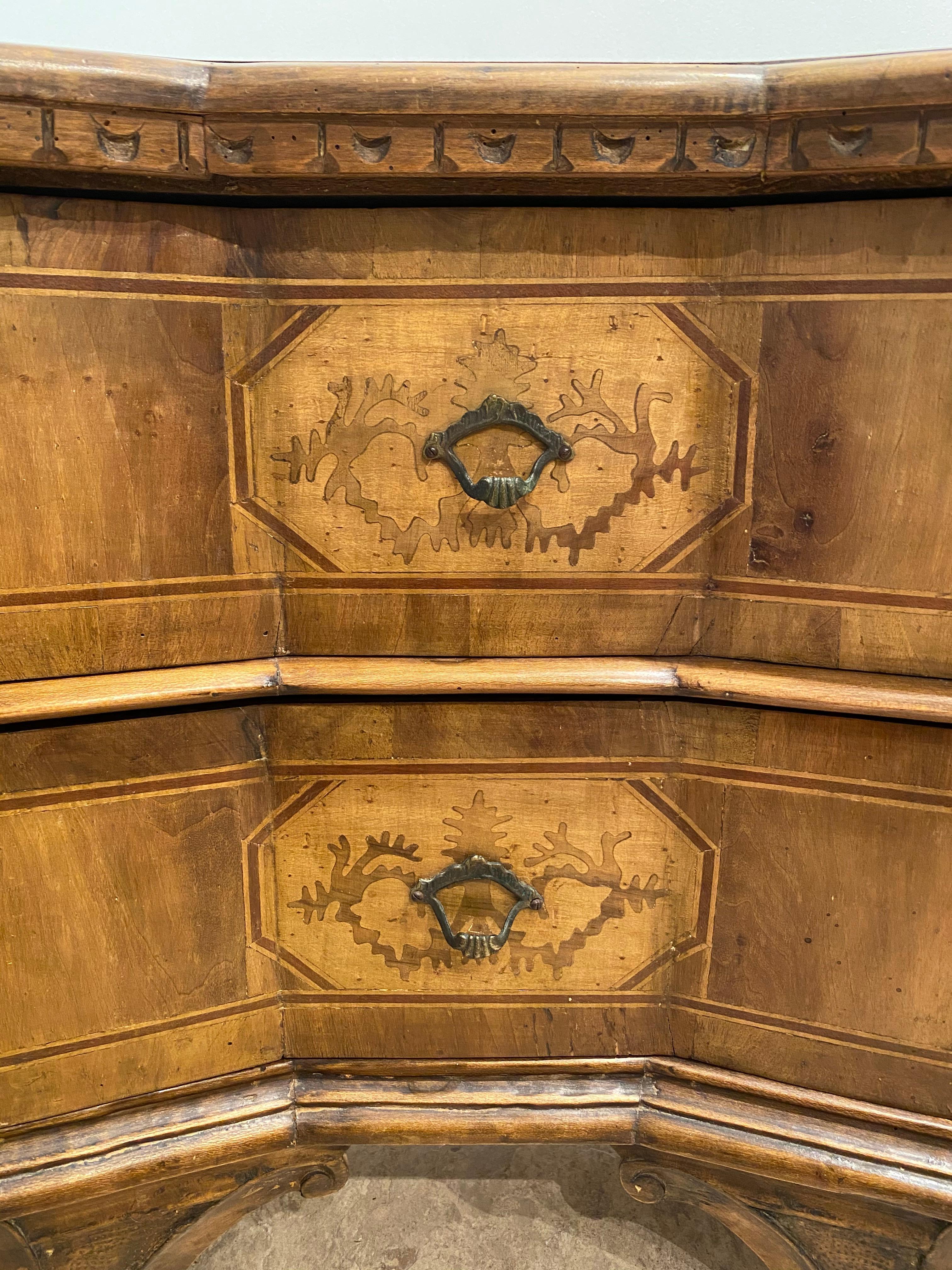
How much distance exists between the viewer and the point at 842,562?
24.1 inches

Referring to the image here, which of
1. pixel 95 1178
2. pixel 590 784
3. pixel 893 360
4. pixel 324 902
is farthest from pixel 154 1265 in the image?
pixel 893 360

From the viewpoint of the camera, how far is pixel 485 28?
80 cm

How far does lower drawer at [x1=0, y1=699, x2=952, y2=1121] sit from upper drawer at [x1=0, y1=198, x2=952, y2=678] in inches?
2.9

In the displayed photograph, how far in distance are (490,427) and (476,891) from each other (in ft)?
1.19

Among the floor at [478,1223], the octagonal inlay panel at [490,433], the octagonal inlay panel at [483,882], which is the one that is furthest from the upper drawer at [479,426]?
the floor at [478,1223]

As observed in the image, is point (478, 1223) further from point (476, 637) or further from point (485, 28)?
point (485, 28)

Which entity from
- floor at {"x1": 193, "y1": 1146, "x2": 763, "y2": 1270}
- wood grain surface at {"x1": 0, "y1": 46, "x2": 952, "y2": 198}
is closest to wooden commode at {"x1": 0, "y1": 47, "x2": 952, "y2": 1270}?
wood grain surface at {"x1": 0, "y1": 46, "x2": 952, "y2": 198}

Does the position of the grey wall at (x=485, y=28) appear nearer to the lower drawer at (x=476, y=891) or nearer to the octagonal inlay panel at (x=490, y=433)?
the octagonal inlay panel at (x=490, y=433)

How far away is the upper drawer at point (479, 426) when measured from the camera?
1.89 feet

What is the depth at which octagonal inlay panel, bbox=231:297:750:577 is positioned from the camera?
1.98ft

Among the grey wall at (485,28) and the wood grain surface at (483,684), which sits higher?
the grey wall at (485,28)

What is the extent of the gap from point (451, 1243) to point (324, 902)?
1.81 ft

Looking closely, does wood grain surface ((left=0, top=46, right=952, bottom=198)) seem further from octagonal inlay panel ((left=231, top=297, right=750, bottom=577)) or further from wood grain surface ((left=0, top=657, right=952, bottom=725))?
wood grain surface ((left=0, top=657, right=952, bottom=725))

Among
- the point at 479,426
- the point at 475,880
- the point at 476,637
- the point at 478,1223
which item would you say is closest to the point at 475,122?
the point at 479,426
